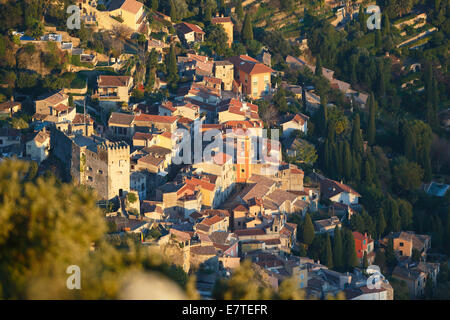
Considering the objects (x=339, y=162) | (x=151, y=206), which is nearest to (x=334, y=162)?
(x=339, y=162)

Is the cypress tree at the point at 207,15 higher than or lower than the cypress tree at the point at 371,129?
higher

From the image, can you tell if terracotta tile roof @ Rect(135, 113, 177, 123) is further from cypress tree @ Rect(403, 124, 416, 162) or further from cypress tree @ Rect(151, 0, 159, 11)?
cypress tree @ Rect(151, 0, 159, 11)

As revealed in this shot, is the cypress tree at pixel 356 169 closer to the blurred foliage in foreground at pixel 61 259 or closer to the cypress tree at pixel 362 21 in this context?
the cypress tree at pixel 362 21

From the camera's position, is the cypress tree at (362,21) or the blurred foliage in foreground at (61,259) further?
the cypress tree at (362,21)

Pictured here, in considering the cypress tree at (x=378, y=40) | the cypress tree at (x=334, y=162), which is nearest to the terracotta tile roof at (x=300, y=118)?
the cypress tree at (x=334, y=162)

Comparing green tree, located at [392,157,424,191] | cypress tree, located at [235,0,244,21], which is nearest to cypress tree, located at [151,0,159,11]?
cypress tree, located at [235,0,244,21]

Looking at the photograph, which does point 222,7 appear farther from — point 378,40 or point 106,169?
point 106,169
